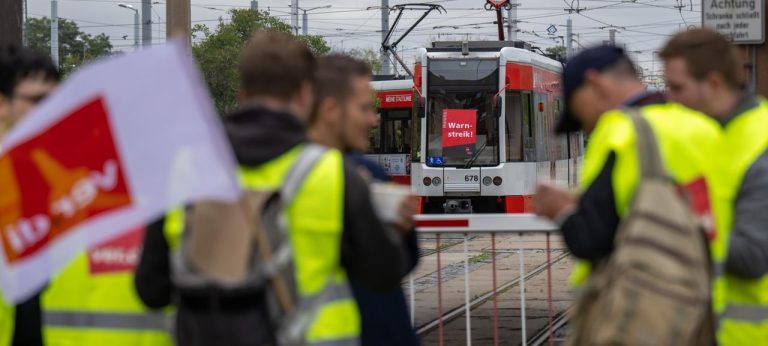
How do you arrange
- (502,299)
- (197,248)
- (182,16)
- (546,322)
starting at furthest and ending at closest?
1. (502,299)
2. (546,322)
3. (182,16)
4. (197,248)

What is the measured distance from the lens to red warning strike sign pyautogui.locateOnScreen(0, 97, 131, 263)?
302 cm

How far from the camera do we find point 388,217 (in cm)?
338

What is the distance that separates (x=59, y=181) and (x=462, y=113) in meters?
19.9

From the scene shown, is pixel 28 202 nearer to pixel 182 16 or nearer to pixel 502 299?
pixel 182 16

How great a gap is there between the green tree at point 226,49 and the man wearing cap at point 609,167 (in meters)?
39.7

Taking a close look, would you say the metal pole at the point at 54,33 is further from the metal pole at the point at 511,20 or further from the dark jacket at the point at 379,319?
the dark jacket at the point at 379,319

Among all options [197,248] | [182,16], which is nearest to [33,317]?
[197,248]

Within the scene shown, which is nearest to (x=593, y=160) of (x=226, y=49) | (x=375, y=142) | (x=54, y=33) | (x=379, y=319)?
(x=379, y=319)

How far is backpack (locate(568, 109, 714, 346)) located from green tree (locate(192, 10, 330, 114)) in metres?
40.0

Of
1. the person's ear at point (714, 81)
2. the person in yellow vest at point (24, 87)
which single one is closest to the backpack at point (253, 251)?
the person in yellow vest at point (24, 87)

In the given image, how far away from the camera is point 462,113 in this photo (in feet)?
75.2

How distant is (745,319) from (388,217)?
1402mm

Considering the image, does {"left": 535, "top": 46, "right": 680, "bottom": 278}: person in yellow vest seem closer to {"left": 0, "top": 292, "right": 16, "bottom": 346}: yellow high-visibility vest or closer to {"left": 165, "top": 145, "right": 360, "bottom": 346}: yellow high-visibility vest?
{"left": 165, "top": 145, "right": 360, "bottom": 346}: yellow high-visibility vest

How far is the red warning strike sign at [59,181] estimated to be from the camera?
302 cm
